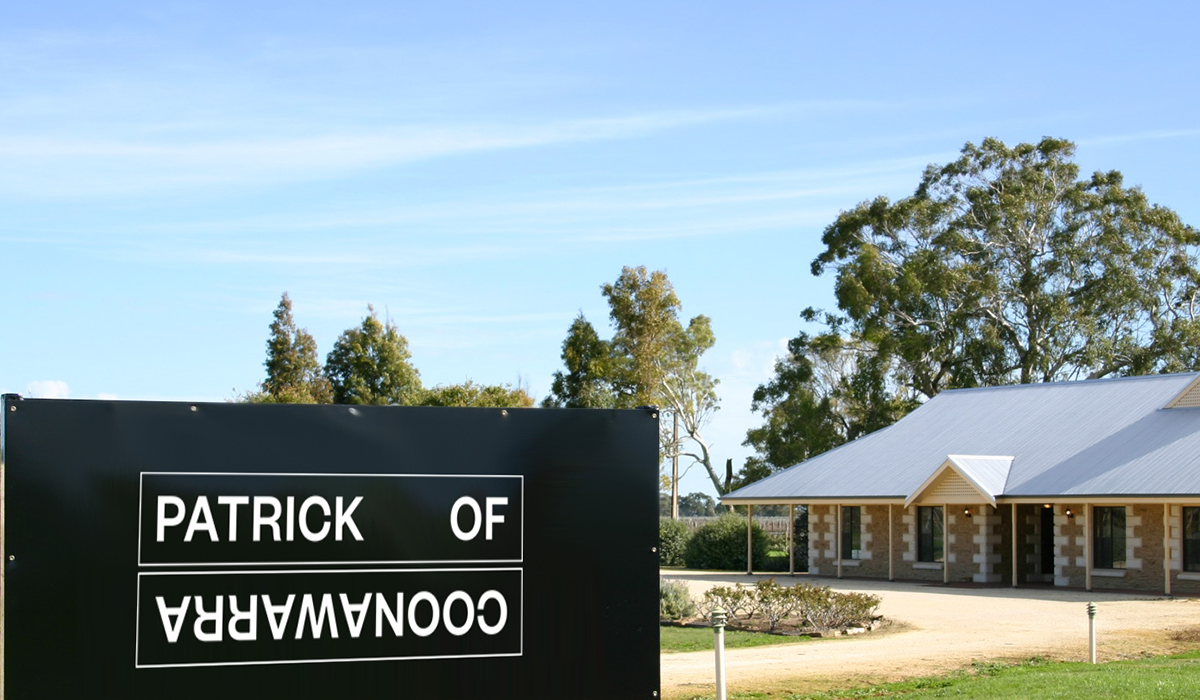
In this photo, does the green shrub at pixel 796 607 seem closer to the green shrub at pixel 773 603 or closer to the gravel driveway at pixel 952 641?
the green shrub at pixel 773 603

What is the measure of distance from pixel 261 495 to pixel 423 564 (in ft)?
1.92

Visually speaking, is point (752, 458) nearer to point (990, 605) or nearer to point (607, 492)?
point (990, 605)

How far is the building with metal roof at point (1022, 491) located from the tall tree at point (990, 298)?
1504 centimetres

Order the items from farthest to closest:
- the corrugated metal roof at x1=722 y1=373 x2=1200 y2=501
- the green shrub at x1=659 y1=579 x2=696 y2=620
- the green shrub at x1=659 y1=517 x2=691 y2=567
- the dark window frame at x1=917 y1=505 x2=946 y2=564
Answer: the green shrub at x1=659 y1=517 x2=691 y2=567, the dark window frame at x1=917 y1=505 x2=946 y2=564, the corrugated metal roof at x1=722 y1=373 x2=1200 y2=501, the green shrub at x1=659 y1=579 x2=696 y2=620

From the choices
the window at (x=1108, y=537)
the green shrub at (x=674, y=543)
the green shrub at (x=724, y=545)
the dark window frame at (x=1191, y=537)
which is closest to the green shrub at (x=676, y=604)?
the dark window frame at (x=1191, y=537)

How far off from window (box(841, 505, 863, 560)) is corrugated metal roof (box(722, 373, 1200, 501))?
1.14 meters

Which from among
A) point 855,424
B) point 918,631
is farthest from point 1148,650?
point 855,424

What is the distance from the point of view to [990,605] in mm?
27562

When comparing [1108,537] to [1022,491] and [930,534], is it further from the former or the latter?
[930,534]

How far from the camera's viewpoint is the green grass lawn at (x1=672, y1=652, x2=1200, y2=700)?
518 inches

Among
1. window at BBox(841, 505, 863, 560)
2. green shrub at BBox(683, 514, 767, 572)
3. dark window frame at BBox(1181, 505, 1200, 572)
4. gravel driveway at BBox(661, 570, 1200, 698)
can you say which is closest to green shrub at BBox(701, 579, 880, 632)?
gravel driveway at BBox(661, 570, 1200, 698)

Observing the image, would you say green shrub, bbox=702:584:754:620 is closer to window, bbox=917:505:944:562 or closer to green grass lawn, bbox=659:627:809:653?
green grass lawn, bbox=659:627:809:653

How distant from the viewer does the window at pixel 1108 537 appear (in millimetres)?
32438

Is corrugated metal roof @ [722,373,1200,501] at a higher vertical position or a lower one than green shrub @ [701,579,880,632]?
higher
